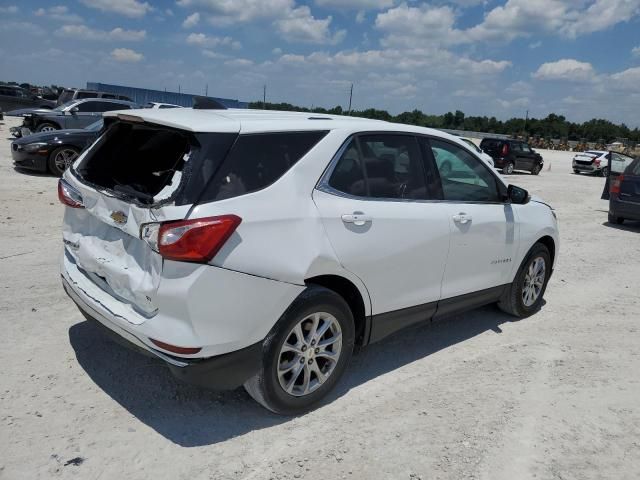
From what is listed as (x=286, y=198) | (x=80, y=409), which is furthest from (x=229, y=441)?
(x=286, y=198)

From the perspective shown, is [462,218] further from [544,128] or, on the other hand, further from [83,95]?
[544,128]

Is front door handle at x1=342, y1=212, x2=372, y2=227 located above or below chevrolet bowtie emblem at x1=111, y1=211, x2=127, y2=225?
above

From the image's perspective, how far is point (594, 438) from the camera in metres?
3.46

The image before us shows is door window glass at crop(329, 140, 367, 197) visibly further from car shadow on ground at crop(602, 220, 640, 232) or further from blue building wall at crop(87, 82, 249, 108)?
blue building wall at crop(87, 82, 249, 108)

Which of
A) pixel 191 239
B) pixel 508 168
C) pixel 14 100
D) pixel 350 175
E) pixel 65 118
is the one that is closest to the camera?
pixel 191 239

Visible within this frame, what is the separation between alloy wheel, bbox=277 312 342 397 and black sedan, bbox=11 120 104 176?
9.99 meters

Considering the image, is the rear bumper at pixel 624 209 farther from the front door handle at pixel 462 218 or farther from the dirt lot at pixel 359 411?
the front door handle at pixel 462 218

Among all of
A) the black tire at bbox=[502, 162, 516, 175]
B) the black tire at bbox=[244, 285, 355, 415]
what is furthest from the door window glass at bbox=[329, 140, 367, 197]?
the black tire at bbox=[502, 162, 516, 175]

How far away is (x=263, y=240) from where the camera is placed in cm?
301

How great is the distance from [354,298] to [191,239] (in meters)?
1.29

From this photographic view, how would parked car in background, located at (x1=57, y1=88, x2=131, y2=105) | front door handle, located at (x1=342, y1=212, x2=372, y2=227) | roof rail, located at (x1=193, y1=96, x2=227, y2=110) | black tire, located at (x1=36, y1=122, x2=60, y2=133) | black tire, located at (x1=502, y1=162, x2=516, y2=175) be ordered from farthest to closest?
black tire, located at (x1=502, y1=162, x2=516, y2=175)
parked car in background, located at (x1=57, y1=88, x2=131, y2=105)
black tire, located at (x1=36, y1=122, x2=60, y2=133)
roof rail, located at (x1=193, y1=96, x2=227, y2=110)
front door handle, located at (x1=342, y1=212, x2=372, y2=227)

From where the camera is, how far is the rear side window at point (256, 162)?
2943 mm

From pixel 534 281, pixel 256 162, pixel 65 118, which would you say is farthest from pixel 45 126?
pixel 256 162

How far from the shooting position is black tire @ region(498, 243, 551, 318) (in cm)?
524
